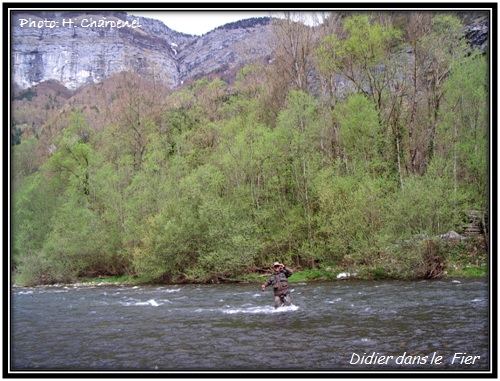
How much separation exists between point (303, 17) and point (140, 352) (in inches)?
1343

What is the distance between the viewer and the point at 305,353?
11.3 m

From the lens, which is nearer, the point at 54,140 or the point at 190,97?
the point at 54,140

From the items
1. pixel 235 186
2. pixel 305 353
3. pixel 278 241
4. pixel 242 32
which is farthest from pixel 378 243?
pixel 242 32

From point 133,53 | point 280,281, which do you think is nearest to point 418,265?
point 280,281

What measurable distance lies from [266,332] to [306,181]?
20.7 metres

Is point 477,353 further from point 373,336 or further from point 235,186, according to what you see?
point 235,186

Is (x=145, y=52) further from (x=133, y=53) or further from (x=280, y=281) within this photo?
(x=280, y=281)

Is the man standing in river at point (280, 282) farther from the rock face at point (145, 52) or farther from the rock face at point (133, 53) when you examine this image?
the rock face at point (145, 52)

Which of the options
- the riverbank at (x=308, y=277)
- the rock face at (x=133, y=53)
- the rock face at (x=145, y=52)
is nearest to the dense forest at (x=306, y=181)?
the riverbank at (x=308, y=277)

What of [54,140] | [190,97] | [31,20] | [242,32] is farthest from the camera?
[242,32]

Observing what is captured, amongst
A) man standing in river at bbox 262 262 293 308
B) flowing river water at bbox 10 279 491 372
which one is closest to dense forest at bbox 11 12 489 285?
flowing river water at bbox 10 279 491 372

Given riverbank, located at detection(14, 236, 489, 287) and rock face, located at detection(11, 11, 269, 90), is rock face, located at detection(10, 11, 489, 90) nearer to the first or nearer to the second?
rock face, located at detection(11, 11, 269, 90)

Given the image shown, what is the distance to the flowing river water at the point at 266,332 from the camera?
10.8 metres

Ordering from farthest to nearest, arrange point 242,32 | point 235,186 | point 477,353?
point 242,32
point 235,186
point 477,353
